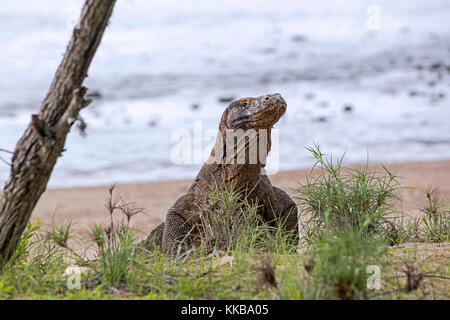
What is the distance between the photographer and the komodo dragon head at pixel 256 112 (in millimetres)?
5895

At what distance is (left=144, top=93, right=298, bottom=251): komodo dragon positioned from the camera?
235 inches

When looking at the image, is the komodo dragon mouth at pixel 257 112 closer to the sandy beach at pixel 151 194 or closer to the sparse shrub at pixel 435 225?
the sparse shrub at pixel 435 225

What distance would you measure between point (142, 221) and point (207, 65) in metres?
13.3

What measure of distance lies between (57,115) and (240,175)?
86.9 inches

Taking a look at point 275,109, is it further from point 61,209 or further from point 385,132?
point 385,132

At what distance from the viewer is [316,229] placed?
5582 mm

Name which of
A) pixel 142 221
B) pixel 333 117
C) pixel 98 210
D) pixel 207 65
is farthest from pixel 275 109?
pixel 207 65

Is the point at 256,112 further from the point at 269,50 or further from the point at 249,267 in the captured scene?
the point at 269,50

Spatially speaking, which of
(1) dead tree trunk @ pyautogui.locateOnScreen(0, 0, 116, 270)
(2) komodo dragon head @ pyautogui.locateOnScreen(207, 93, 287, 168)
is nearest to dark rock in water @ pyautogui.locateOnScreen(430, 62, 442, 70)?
(2) komodo dragon head @ pyautogui.locateOnScreen(207, 93, 287, 168)

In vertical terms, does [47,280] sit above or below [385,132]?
below

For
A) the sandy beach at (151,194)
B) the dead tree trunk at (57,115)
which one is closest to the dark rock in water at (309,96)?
the sandy beach at (151,194)

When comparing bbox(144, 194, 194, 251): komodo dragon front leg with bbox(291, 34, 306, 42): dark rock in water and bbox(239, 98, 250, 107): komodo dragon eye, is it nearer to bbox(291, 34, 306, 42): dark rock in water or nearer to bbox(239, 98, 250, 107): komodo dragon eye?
bbox(239, 98, 250, 107): komodo dragon eye

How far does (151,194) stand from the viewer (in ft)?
38.7

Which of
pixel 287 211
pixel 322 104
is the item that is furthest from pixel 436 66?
pixel 287 211
